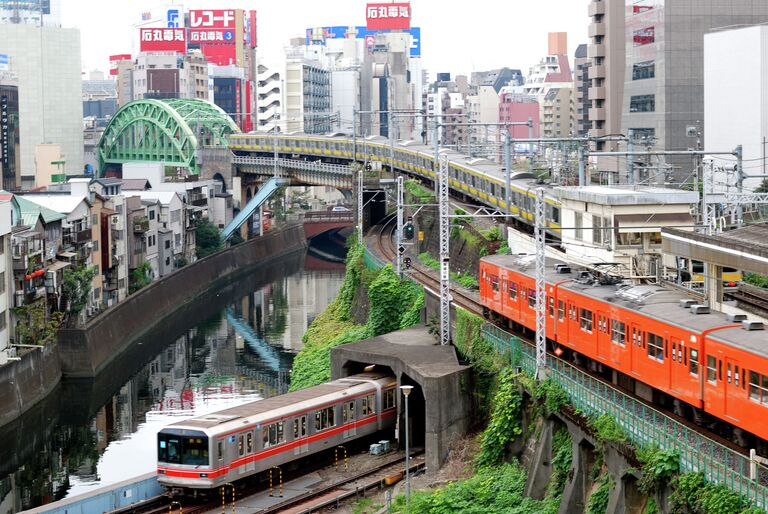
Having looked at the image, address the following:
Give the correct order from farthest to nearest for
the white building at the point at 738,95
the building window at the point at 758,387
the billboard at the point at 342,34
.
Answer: the billboard at the point at 342,34 → the white building at the point at 738,95 → the building window at the point at 758,387

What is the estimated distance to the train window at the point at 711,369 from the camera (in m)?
19.4

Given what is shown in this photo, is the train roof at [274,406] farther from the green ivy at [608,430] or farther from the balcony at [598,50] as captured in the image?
the balcony at [598,50]

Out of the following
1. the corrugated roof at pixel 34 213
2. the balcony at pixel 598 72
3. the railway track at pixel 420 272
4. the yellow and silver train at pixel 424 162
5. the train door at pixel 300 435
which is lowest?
the train door at pixel 300 435

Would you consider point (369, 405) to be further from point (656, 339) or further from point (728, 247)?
point (728, 247)

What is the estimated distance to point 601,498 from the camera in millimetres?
19609

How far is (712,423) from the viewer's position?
2034cm

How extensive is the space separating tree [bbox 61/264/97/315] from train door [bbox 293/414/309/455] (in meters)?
21.1

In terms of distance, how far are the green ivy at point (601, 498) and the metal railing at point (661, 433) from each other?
822mm

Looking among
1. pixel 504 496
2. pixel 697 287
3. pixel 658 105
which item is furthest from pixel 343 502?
pixel 658 105

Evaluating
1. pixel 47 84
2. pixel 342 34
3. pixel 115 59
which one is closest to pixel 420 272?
pixel 47 84

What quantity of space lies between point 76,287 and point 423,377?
2269 centimetres

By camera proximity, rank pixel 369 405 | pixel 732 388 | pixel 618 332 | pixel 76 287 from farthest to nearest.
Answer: pixel 76 287
pixel 369 405
pixel 618 332
pixel 732 388

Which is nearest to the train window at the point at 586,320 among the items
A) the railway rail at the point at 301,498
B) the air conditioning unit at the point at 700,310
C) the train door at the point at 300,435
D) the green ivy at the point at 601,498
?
the air conditioning unit at the point at 700,310

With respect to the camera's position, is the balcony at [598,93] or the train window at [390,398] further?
the balcony at [598,93]
